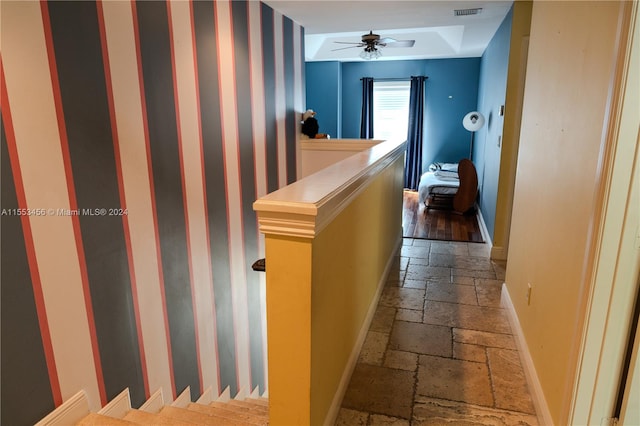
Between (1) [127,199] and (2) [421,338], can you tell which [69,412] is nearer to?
(1) [127,199]

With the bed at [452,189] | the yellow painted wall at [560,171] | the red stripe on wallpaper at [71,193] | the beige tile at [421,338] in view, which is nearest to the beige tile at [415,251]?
the beige tile at [421,338]

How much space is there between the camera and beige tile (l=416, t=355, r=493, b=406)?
1.99 m

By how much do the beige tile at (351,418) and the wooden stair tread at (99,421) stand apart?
0.88 metres

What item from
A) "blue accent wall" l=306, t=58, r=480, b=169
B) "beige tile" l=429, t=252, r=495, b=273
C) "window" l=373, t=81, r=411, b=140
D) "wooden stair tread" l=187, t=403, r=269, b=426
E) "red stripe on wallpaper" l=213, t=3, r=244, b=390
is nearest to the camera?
"wooden stair tread" l=187, t=403, r=269, b=426

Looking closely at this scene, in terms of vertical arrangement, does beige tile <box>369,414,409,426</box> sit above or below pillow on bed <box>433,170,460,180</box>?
below

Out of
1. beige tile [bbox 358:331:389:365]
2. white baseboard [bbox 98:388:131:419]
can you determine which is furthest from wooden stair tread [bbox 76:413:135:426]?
beige tile [bbox 358:331:389:365]

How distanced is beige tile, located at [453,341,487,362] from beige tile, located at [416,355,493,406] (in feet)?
0.14

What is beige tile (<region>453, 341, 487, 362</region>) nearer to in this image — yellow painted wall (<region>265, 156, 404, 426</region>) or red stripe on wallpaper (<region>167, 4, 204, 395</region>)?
yellow painted wall (<region>265, 156, 404, 426</region>)

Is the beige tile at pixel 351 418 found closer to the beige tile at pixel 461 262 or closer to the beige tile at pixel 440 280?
the beige tile at pixel 440 280

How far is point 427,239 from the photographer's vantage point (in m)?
4.67

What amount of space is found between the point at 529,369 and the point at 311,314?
1.34 meters

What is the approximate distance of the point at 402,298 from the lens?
305 centimetres

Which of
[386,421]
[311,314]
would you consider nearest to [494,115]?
[386,421]

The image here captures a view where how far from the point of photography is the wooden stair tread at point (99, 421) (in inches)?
67.9
